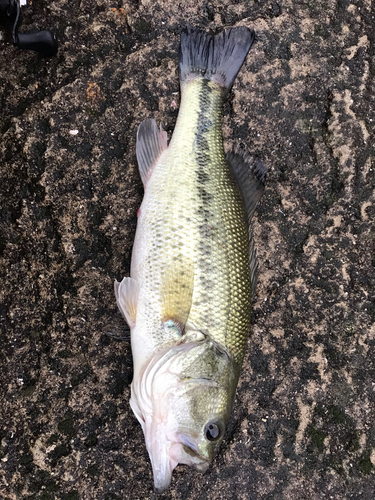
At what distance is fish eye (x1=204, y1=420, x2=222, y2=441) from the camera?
2477 mm

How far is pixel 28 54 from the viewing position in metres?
3.28

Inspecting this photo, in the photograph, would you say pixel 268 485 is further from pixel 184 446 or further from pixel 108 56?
pixel 108 56

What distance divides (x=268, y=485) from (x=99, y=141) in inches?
113

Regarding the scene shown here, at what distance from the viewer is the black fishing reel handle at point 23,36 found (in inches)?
121

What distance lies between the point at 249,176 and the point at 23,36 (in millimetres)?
1969

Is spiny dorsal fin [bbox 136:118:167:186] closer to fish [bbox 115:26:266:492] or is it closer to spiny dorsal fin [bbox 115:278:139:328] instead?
fish [bbox 115:26:266:492]

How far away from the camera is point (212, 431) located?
2.50 metres

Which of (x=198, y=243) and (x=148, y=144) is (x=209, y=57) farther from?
(x=198, y=243)

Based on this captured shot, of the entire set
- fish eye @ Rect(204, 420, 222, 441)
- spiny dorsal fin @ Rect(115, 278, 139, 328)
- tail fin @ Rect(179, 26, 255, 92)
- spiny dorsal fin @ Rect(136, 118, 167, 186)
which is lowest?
fish eye @ Rect(204, 420, 222, 441)

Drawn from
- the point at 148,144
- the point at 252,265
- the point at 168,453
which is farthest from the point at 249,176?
the point at 168,453

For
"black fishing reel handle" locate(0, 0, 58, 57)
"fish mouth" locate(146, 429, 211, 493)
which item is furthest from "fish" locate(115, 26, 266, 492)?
"black fishing reel handle" locate(0, 0, 58, 57)

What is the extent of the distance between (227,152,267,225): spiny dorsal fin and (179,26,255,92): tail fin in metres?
0.59

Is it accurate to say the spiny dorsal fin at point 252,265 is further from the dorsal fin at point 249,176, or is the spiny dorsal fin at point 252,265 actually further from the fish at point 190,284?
the dorsal fin at point 249,176

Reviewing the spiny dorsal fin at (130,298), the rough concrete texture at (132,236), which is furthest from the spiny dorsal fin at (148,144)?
the spiny dorsal fin at (130,298)
